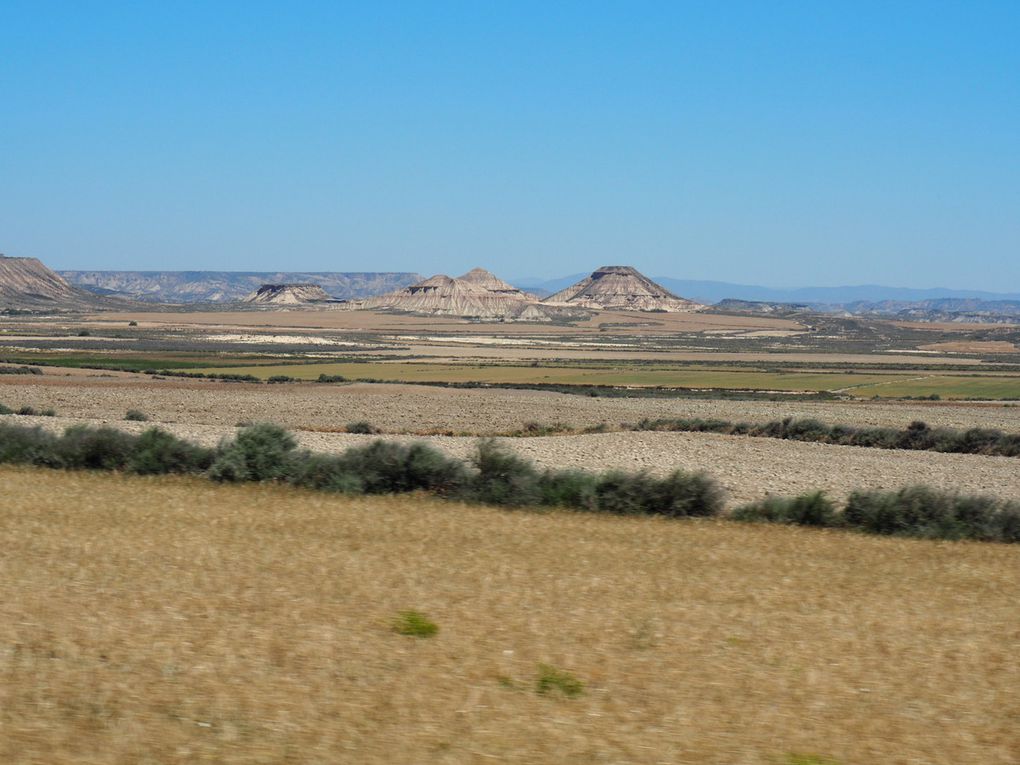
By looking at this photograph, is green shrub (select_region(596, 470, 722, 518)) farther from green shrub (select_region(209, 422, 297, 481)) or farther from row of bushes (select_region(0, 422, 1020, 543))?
green shrub (select_region(209, 422, 297, 481))

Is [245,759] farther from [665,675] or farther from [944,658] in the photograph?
[944,658]

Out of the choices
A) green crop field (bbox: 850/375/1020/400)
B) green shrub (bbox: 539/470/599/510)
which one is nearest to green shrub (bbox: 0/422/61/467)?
green shrub (bbox: 539/470/599/510)

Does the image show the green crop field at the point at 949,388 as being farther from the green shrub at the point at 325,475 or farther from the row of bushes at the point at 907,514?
the green shrub at the point at 325,475

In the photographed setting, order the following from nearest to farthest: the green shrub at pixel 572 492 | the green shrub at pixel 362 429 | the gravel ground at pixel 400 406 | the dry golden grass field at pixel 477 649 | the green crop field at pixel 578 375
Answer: the dry golden grass field at pixel 477 649 < the green shrub at pixel 572 492 < the green shrub at pixel 362 429 < the gravel ground at pixel 400 406 < the green crop field at pixel 578 375

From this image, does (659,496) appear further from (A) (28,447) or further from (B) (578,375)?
(B) (578,375)

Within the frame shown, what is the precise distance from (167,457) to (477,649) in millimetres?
15819

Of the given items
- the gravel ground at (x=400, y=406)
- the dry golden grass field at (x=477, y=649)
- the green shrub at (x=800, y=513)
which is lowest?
the gravel ground at (x=400, y=406)

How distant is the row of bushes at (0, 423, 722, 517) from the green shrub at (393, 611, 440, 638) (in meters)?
11.0

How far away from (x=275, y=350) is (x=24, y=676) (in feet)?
378

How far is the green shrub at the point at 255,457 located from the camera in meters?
23.6

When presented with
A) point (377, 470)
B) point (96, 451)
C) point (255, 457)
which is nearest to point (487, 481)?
point (377, 470)

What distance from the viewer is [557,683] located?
9422mm

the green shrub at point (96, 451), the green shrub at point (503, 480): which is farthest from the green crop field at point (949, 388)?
the green shrub at point (96, 451)

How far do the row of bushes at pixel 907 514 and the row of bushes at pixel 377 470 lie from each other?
53.9 inches
